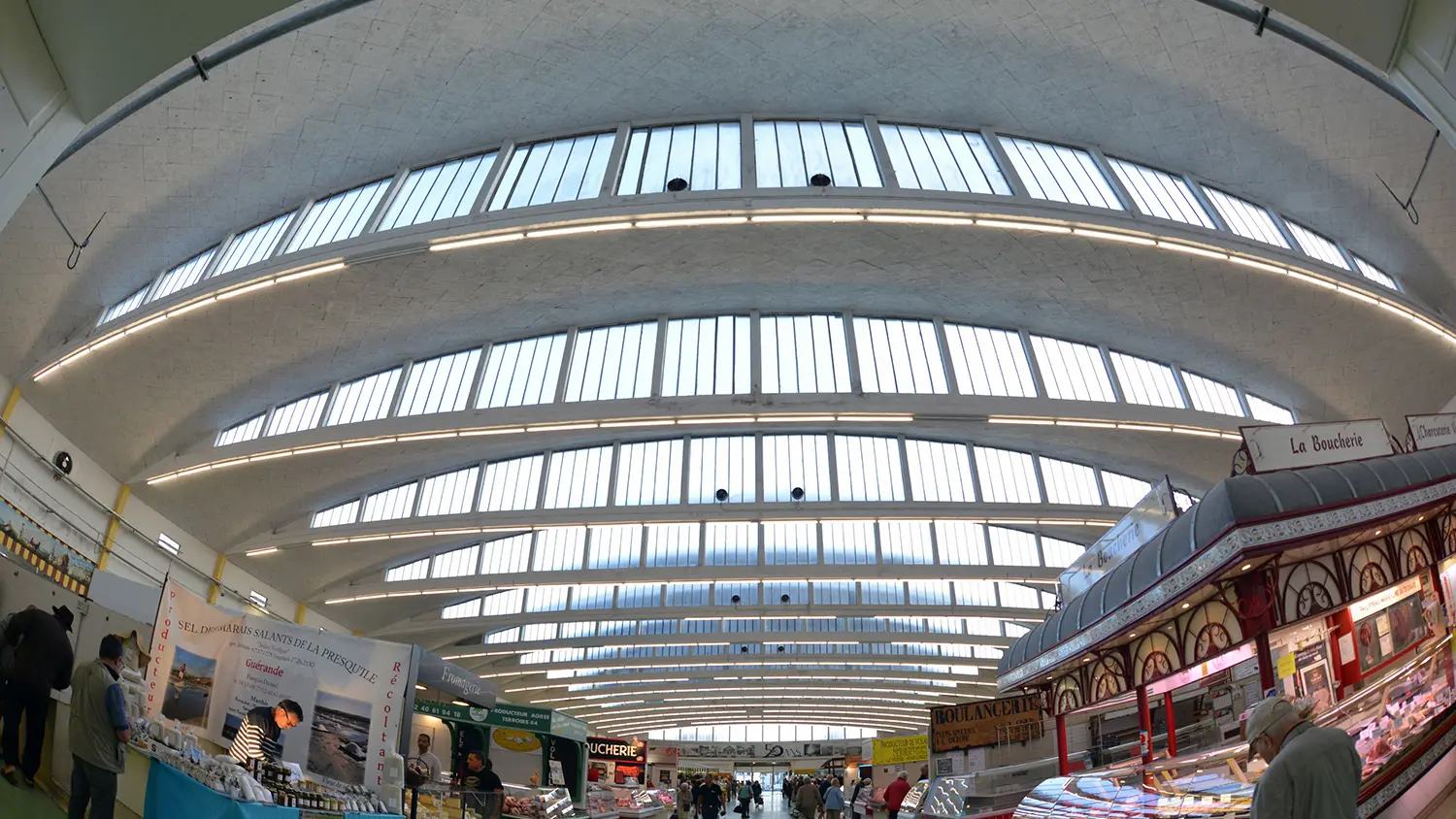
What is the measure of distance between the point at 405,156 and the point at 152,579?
1463 cm

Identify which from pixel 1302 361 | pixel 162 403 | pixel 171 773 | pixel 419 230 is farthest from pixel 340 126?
pixel 1302 361

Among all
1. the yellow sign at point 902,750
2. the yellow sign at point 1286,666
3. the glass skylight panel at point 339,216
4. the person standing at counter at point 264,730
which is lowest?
the yellow sign at point 902,750

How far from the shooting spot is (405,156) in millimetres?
18203

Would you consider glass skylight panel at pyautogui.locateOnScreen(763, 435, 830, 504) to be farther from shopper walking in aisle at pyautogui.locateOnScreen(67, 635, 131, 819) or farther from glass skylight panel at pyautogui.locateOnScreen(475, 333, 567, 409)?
shopper walking in aisle at pyautogui.locateOnScreen(67, 635, 131, 819)

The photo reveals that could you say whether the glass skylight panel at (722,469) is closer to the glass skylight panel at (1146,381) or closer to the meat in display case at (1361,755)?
the glass skylight panel at (1146,381)

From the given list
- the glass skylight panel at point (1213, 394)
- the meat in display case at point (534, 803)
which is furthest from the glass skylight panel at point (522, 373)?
the glass skylight panel at point (1213, 394)

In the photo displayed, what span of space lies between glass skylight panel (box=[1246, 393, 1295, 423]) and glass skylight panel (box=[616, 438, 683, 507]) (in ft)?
51.6

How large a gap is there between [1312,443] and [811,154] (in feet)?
33.0

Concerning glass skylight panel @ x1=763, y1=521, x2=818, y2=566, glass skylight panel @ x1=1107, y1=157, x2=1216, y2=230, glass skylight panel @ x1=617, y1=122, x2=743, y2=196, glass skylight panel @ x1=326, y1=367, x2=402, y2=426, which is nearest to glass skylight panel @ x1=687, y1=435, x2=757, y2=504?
glass skylight panel @ x1=763, y1=521, x2=818, y2=566

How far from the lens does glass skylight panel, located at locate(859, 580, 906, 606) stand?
3357 cm

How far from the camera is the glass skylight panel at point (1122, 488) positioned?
27656 mm

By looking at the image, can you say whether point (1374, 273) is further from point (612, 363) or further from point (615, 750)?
point (615, 750)

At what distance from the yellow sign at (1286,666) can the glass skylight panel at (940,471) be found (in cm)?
1356

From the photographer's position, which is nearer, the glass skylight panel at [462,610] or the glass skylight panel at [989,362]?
the glass skylight panel at [989,362]
